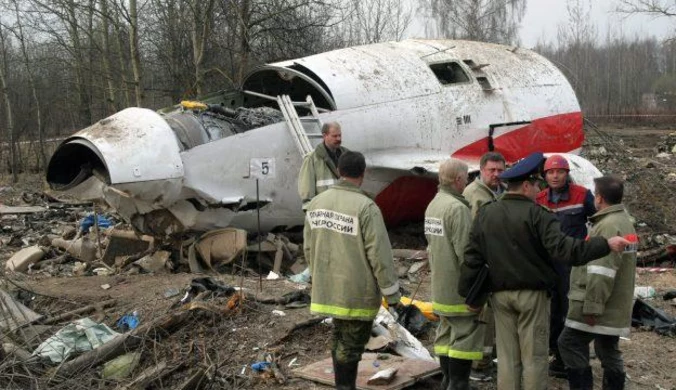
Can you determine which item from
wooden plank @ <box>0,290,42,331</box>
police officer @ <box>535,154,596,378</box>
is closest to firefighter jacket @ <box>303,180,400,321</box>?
police officer @ <box>535,154,596,378</box>

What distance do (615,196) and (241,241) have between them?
5048 millimetres

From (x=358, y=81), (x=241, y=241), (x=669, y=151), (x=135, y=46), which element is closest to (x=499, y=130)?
(x=358, y=81)

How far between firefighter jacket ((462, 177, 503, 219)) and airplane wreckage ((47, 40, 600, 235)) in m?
3.57

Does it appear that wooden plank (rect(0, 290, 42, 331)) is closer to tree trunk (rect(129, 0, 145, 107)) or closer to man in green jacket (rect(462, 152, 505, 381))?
man in green jacket (rect(462, 152, 505, 381))

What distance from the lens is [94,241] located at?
10547 millimetres

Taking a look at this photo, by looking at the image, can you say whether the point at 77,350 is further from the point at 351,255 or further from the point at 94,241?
the point at 94,241

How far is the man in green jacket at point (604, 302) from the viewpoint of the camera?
4586 mm

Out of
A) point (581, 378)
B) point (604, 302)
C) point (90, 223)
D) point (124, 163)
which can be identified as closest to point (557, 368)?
point (581, 378)

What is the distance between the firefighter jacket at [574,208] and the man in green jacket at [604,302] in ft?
2.04

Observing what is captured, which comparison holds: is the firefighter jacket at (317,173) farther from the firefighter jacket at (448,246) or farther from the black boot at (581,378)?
the black boot at (581,378)

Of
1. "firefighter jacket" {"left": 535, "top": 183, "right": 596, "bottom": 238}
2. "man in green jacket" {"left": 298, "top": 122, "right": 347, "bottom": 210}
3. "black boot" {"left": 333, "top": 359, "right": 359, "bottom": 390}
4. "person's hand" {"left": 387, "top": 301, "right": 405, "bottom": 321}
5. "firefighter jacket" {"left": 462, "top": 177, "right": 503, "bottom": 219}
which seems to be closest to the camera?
"black boot" {"left": 333, "top": 359, "right": 359, "bottom": 390}

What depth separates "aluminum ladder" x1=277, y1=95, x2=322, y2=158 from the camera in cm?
862

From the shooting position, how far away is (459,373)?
466 cm

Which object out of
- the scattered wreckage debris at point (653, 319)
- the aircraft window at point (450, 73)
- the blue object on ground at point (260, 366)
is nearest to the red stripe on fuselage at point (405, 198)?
the aircraft window at point (450, 73)
